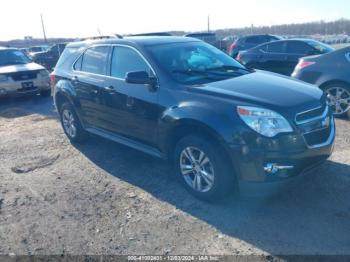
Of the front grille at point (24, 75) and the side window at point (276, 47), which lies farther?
the front grille at point (24, 75)

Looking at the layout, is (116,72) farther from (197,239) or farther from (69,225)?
(197,239)

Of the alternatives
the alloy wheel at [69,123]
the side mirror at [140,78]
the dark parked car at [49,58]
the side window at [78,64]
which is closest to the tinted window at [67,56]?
the side window at [78,64]

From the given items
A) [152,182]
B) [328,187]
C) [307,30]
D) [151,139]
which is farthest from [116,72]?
[307,30]

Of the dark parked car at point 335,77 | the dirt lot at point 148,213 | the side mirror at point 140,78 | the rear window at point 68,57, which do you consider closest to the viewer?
the dirt lot at point 148,213

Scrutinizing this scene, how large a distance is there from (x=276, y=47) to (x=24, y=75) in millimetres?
7963

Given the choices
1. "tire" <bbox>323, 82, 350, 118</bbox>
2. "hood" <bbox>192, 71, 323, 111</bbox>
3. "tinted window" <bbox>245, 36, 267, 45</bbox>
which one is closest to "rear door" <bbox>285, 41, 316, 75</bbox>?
"tire" <bbox>323, 82, 350, 118</bbox>

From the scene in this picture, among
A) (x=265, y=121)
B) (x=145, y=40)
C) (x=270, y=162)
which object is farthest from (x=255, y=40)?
(x=270, y=162)

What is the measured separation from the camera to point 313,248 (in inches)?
123

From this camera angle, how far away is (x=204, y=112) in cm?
373

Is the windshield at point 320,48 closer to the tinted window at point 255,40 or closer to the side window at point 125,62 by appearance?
the tinted window at point 255,40

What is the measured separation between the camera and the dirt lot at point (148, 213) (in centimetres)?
331

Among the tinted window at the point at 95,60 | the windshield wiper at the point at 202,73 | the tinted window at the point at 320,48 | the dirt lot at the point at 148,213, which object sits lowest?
the dirt lot at the point at 148,213

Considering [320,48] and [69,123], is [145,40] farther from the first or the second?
[320,48]

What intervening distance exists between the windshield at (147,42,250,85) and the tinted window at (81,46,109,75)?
0.95m
